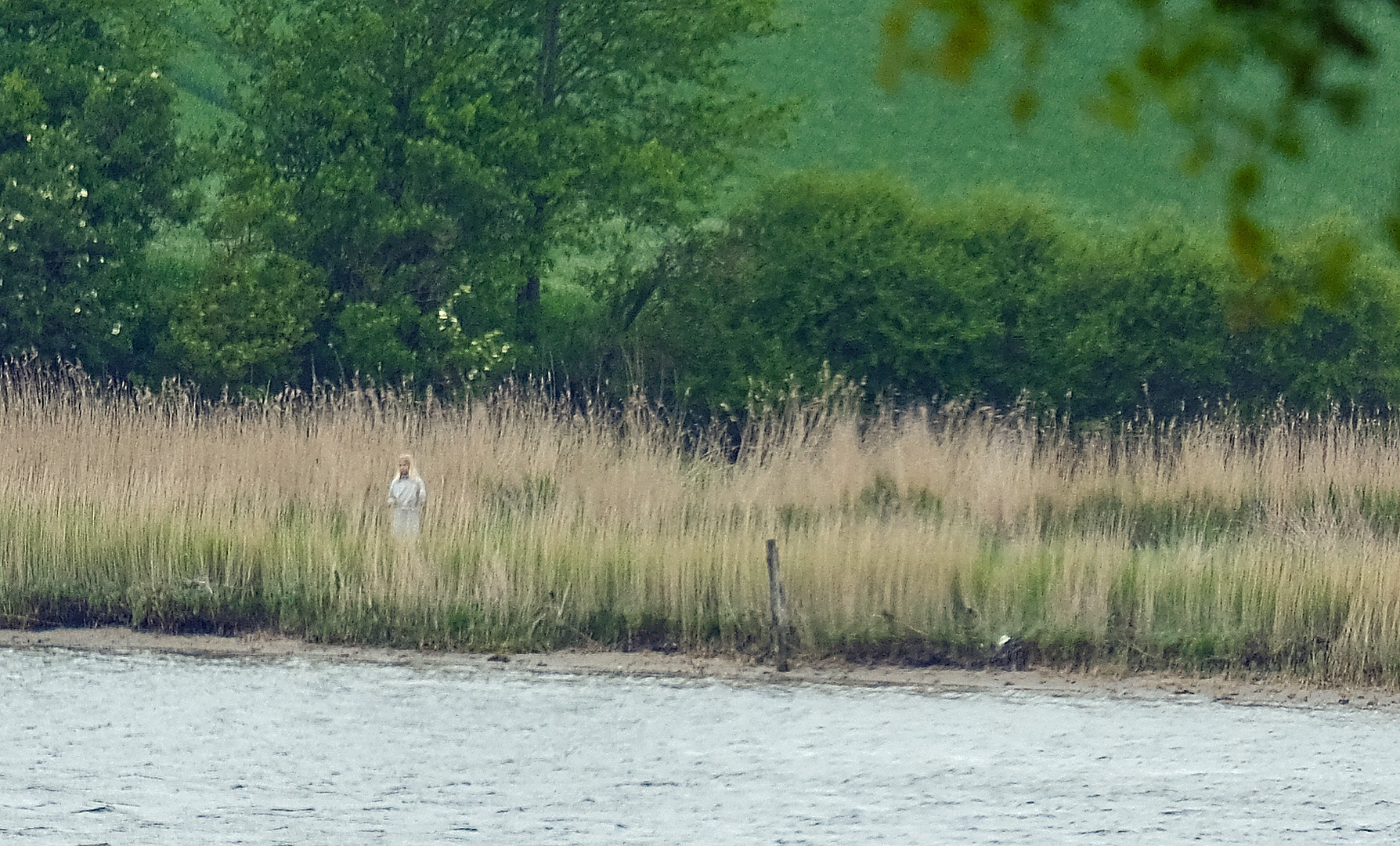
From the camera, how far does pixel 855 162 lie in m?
59.6

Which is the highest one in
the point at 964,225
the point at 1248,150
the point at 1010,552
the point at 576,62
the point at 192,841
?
the point at 576,62

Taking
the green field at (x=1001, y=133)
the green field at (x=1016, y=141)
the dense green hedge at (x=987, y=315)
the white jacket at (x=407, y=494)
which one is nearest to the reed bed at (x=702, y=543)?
the white jacket at (x=407, y=494)

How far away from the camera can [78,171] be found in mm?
22406

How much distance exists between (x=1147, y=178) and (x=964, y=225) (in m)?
41.3

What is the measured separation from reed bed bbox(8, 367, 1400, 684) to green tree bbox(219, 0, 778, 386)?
5889 mm

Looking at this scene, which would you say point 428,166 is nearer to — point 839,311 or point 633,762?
point 839,311

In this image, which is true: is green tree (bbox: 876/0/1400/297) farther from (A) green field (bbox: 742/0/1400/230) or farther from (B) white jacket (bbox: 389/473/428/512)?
(A) green field (bbox: 742/0/1400/230)

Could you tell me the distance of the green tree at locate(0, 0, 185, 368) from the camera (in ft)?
72.0

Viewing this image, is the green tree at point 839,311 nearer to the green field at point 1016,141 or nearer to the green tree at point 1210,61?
the green tree at point 1210,61

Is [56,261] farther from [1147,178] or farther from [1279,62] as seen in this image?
[1147,178]

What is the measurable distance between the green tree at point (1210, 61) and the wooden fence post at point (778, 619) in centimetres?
1020

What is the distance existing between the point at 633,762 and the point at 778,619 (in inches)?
99.5

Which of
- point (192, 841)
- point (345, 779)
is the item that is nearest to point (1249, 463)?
point (345, 779)

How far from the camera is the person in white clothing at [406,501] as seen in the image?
43.1 ft
